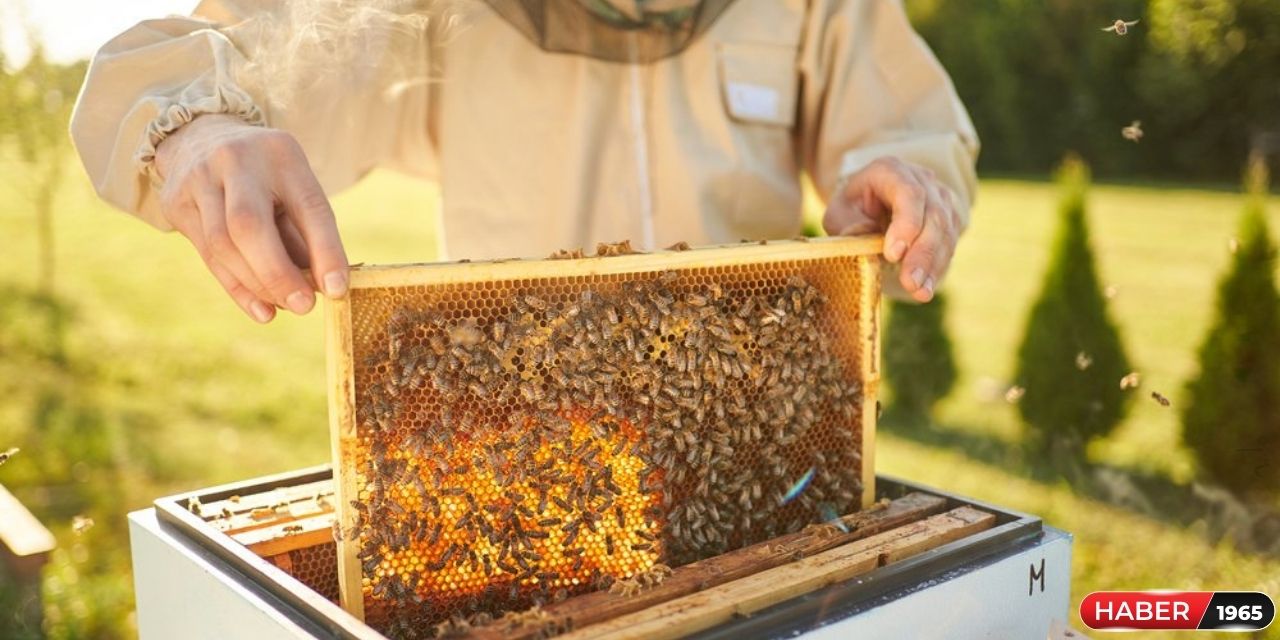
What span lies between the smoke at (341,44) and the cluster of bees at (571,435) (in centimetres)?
84

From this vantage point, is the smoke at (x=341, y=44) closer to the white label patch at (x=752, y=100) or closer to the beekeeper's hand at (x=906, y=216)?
the white label patch at (x=752, y=100)

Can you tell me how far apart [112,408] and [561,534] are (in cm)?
824

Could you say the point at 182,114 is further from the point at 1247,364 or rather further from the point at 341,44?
the point at 1247,364

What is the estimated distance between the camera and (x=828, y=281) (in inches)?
96.1

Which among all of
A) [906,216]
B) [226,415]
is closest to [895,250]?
[906,216]

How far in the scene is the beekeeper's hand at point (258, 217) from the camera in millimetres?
1719

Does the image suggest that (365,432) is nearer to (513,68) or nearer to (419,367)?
(419,367)

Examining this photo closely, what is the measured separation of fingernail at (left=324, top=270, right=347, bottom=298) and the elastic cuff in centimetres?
56

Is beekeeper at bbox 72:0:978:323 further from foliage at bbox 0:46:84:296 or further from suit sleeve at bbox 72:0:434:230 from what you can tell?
foliage at bbox 0:46:84:296

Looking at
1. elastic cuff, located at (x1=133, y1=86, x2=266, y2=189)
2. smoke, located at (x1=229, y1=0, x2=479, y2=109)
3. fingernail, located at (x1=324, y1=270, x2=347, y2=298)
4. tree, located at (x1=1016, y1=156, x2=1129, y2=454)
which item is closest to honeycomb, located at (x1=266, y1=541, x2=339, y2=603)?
fingernail, located at (x1=324, y1=270, x2=347, y2=298)

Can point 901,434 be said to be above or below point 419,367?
below

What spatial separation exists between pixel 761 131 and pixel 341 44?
132 centimetres

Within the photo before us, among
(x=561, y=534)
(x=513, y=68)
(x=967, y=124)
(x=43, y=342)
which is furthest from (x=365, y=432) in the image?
(x=43, y=342)

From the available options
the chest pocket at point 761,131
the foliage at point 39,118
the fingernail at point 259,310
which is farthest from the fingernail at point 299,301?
the foliage at point 39,118
